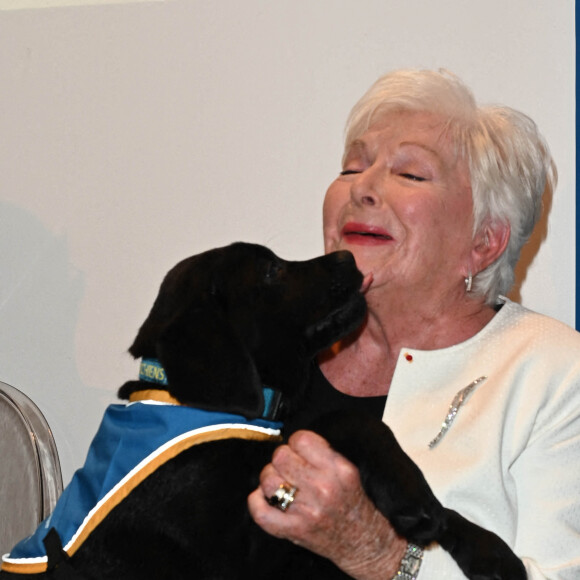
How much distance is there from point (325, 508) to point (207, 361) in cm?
29

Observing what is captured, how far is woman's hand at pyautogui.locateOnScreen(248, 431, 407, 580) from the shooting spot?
1.35 meters

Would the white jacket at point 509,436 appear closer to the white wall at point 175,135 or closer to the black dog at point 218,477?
the black dog at point 218,477

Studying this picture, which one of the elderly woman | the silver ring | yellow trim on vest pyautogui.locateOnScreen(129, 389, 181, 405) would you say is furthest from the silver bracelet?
yellow trim on vest pyautogui.locateOnScreen(129, 389, 181, 405)

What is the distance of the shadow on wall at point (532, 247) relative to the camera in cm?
221

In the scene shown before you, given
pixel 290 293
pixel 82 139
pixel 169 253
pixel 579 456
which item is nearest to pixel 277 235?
pixel 169 253

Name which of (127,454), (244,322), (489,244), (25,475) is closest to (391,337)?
(489,244)

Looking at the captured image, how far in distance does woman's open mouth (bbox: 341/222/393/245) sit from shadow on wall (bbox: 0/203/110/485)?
3.43 feet

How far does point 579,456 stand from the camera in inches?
59.9

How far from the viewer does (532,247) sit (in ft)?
7.32

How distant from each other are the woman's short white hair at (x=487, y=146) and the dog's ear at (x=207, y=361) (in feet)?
2.24

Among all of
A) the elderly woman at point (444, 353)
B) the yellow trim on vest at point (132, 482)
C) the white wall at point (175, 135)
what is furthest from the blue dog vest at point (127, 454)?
the white wall at point (175, 135)

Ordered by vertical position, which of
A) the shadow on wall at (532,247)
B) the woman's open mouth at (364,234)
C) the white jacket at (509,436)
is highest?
the woman's open mouth at (364,234)

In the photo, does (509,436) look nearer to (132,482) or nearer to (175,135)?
(132,482)

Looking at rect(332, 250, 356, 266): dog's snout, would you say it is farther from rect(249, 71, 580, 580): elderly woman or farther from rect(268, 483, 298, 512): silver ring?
rect(268, 483, 298, 512): silver ring
